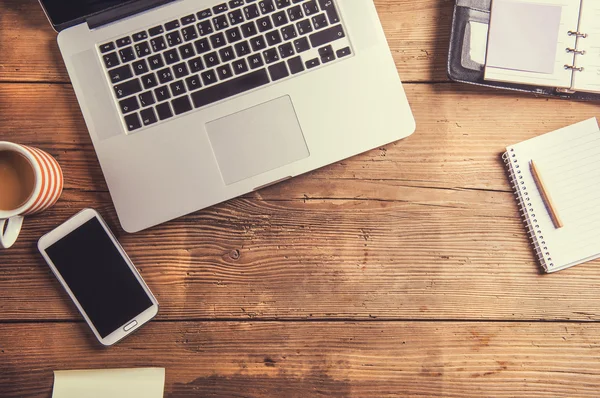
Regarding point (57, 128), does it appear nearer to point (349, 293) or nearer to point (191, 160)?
point (191, 160)

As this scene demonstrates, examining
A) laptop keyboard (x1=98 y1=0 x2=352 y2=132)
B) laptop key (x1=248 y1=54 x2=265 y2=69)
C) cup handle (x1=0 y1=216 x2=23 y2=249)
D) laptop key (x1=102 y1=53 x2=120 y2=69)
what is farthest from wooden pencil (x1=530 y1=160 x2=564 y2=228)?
cup handle (x1=0 y1=216 x2=23 y2=249)

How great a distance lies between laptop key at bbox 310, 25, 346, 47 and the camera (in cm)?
74

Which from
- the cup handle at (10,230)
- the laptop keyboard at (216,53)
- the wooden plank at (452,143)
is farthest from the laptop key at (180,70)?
the cup handle at (10,230)

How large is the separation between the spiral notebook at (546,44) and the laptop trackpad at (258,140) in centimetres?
32

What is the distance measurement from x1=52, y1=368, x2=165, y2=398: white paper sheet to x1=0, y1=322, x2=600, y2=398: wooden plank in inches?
0.6

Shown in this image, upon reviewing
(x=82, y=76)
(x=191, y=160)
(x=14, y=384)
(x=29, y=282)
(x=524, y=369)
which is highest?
(x=82, y=76)

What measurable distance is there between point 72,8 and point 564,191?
2.62 feet

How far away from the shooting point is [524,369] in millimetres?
794

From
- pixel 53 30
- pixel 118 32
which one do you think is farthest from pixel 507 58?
pixel 53 30

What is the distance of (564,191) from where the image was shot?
777mm

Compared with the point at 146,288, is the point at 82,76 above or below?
above

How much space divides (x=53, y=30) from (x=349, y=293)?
25.1 inches

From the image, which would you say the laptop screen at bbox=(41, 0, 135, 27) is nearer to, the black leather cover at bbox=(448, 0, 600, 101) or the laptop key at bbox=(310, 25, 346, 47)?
the laptop key at bbox=(310, 25, 346, 47)

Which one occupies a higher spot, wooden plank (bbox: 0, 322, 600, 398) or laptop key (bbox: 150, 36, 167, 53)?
laptop key (bbox: 150, 36, 167, 53)
